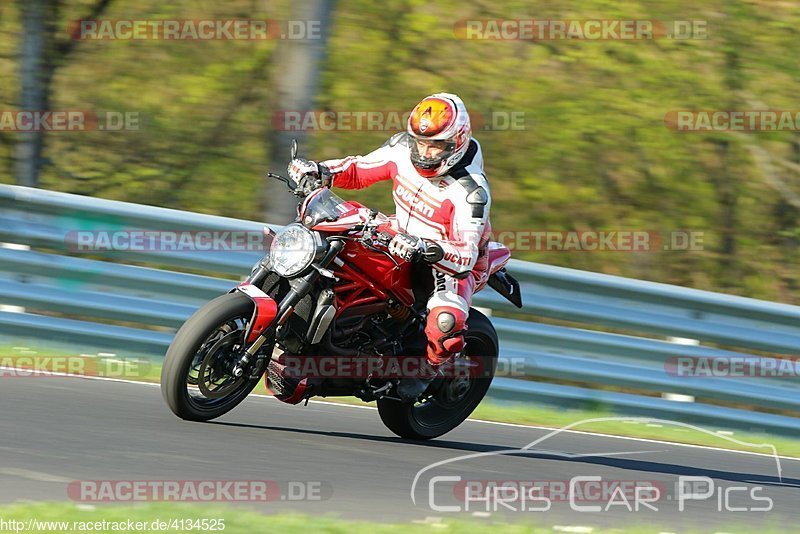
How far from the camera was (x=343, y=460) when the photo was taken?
256 inches

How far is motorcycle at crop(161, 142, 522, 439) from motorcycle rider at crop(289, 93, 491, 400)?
16 cm

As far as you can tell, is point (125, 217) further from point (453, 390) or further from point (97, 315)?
point (453, 390)

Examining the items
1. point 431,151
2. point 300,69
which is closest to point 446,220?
point 431,151

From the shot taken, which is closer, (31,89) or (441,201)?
(441,201)

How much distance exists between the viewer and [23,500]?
495 centimetres

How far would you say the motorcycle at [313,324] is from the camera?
6496 mm

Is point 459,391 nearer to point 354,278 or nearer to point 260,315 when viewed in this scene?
point 354,278

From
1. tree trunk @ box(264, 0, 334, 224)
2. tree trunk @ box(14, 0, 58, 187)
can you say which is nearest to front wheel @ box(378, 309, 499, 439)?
tree trunk @ box(264, 0, 334, 224)

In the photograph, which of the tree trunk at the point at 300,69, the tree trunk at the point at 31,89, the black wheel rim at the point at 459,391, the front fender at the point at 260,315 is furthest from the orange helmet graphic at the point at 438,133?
the tree trunk at the point at 31,89

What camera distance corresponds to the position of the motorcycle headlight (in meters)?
6.61

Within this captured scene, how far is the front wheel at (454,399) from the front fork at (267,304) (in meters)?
1.17

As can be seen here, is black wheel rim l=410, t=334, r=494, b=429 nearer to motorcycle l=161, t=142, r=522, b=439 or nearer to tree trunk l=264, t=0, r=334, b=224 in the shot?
motorcycle l=161, t=142, r=522, b=439

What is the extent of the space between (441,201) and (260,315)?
4.52ft

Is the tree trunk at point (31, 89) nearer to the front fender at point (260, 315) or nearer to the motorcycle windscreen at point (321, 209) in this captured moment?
the motorcycle windscreen at point (321, 209)
